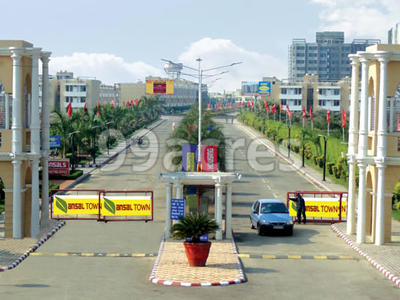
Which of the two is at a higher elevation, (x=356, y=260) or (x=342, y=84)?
(x=342, y=84)

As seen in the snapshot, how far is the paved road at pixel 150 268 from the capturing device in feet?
68.7

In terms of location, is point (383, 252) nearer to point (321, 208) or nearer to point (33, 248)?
point (321, 208)

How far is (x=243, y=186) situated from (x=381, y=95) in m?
27.2

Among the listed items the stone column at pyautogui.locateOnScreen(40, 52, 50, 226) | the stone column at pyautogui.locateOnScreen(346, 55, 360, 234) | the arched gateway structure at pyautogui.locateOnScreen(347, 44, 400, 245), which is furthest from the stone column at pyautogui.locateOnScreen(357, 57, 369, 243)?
the stone column at pyautogui.locateOnScreen(40, 52, 50, 226)

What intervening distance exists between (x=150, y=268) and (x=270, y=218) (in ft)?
29.8

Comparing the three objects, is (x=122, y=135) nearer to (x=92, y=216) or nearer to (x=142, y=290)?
(x=92, y=216)

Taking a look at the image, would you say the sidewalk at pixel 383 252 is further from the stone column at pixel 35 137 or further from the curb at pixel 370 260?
the stone column at pixel 35 137

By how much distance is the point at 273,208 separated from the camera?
3334cm

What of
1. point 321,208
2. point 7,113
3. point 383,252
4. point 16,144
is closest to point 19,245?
point 16,144

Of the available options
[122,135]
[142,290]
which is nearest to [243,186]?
[142,290]

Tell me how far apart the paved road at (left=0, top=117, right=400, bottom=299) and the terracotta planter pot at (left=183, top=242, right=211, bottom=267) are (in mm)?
1556

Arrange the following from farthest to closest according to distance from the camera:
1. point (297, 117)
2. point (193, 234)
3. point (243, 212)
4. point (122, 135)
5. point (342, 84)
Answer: point (342, 84), point (297, 117), point (122, 135), point (243, 212), point (193, 234)

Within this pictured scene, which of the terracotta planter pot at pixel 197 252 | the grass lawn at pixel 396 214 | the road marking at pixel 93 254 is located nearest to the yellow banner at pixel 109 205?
the road marking at pixel 93 254

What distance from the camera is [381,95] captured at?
29078 mm
